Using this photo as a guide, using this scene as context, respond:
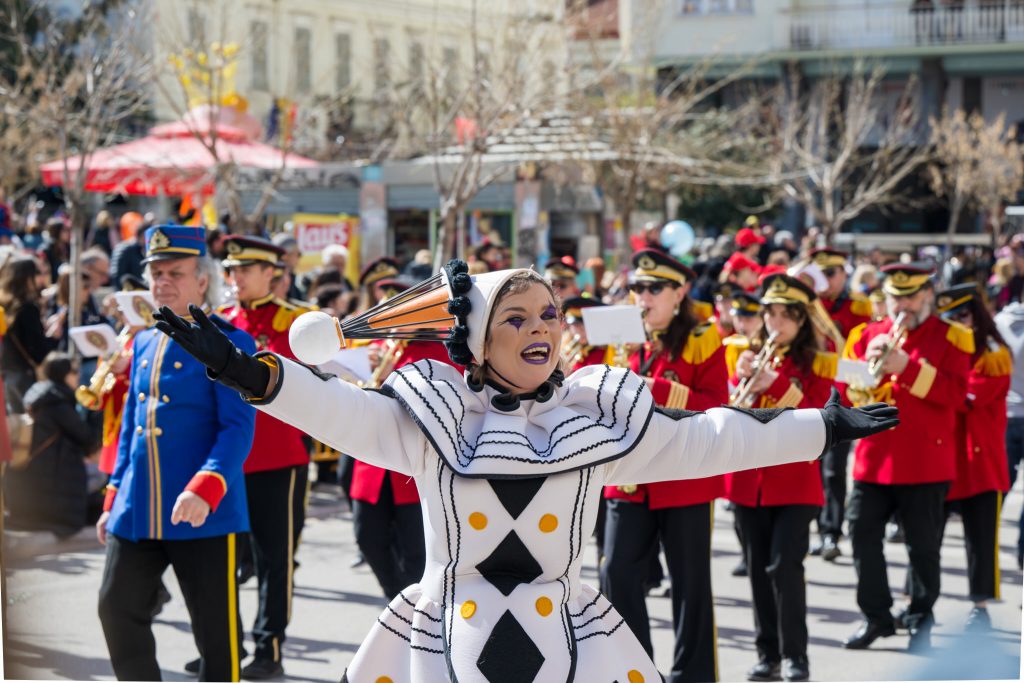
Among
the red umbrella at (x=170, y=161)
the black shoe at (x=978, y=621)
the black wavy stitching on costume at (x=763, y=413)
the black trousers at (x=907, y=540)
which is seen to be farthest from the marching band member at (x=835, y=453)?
the red umbrella at (x=170, y=161)

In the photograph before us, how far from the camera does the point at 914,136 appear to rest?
3055 centimetres

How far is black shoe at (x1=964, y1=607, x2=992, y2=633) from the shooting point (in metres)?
7.45

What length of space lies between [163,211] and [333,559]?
2749 centimetres

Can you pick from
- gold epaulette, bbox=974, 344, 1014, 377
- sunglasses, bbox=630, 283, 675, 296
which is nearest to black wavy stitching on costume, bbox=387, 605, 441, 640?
sunglasses, bbox=630, 283, 675, 296

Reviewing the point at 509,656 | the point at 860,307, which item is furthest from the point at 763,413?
the point at 860,307

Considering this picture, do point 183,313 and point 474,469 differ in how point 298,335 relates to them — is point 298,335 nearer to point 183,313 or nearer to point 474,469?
point 474,469

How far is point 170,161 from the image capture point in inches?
580

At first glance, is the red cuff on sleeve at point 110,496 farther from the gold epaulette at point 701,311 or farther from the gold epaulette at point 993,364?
the gold epaulette at point 993,364

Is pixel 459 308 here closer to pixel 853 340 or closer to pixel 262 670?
pixel 262 670

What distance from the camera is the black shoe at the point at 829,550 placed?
9.18m

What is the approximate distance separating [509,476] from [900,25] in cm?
2991

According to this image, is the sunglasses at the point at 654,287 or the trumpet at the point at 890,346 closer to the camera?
the sunglasses at the point at 654,287

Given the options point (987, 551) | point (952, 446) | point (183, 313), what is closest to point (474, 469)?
point (183, 313)

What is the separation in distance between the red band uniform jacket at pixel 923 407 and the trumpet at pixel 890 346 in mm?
67
